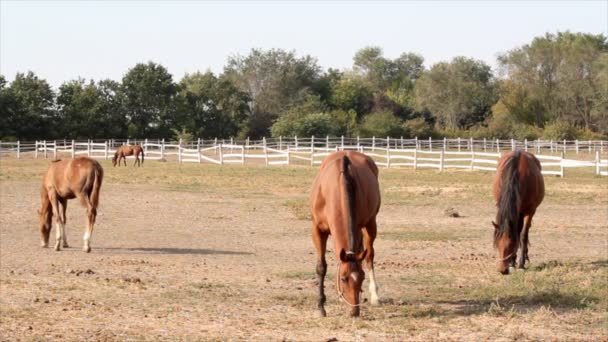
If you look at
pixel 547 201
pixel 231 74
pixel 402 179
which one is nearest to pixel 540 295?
pixel 547 201

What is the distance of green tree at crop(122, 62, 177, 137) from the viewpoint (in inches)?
2945

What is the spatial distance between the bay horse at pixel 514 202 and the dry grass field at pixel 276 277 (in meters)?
0.41

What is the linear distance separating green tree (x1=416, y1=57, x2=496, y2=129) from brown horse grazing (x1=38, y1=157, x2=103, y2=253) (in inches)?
2925

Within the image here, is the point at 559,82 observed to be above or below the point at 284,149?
above

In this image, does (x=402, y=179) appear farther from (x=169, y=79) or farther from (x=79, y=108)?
(x=169, y=79)

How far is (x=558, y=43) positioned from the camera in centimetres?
8675

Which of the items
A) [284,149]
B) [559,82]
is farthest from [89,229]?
[559,82]

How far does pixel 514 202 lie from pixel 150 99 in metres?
67.3

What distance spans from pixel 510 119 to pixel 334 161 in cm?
7525


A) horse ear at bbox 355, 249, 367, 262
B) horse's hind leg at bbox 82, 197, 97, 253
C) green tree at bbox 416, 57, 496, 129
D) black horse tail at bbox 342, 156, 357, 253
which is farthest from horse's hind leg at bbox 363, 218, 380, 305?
green tree at bbox 416, 57, 496, 129

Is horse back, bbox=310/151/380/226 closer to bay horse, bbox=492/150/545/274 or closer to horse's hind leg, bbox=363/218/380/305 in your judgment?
horse's hind leg, bbox=363/218/380/305

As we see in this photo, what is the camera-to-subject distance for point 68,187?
46.0ft

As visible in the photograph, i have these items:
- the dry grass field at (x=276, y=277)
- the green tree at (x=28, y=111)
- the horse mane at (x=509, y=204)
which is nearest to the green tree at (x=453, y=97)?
the green tree at (x=28, y=111)

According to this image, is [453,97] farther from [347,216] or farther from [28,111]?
[347,216]
